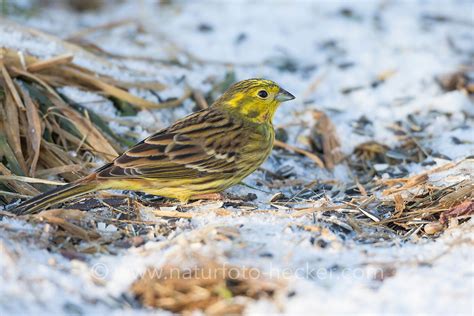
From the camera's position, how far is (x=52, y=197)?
435cm

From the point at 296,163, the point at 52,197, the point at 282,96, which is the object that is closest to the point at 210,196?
the point at 282,96

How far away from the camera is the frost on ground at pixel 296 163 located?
3.40 metres

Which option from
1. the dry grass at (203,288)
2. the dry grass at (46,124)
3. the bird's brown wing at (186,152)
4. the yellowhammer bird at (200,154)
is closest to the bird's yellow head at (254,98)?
the yellowhammer bird at (200,154)

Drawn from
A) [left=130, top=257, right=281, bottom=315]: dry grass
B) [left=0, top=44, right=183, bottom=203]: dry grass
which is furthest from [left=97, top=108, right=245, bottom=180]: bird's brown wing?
[left=130, top=257, right=281, bottom=315]: dry grass

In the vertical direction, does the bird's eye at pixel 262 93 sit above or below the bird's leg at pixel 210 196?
above

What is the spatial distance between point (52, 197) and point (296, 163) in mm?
2158

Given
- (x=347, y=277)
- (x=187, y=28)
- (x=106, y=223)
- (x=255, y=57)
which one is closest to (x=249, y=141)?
(x=106, y=223)

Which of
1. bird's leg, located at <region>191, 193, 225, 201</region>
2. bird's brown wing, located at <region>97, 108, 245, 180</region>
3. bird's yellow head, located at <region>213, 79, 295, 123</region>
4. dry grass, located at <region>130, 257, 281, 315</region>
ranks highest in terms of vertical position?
bird's yellow head, located at <region>213, 79, 295, 123</region>

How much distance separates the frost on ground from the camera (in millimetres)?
3402

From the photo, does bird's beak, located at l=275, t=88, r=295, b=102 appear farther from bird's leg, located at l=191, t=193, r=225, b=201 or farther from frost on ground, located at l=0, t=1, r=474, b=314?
bird's leg, located at l=191, t=193, r=225, b=201

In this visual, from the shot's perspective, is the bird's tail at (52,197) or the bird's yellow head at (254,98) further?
the bird's yellow head at (254,98)

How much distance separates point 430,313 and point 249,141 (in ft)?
7.21

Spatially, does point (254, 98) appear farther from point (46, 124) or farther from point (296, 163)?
point (46, 124)

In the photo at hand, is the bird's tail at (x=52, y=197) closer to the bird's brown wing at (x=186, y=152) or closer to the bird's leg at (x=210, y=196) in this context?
the bird's brown wing at (x=186, y=152)
